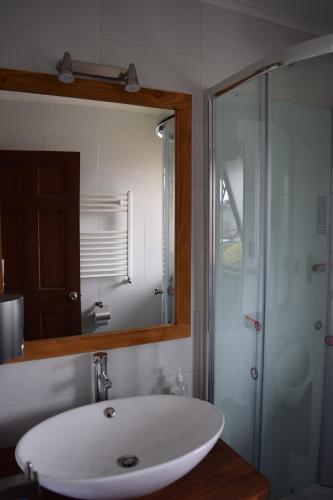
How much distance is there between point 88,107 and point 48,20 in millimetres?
310

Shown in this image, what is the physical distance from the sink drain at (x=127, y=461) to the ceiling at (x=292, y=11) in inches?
69.4

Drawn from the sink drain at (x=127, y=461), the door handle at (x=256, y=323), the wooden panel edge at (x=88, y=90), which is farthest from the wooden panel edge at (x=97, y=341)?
the wooden panel edge at (x=88, y=90)

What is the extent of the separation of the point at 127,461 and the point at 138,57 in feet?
4.73

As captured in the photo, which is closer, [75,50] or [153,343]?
[75,50]

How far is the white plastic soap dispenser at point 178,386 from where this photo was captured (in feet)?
4.99

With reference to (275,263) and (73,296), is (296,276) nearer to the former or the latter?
(275,263)

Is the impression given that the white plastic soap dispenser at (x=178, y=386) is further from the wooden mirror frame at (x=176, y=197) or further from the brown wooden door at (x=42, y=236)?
the brown wooden door at (x=42, y=236)

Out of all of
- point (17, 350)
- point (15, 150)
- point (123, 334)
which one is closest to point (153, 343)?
point (123, 334)

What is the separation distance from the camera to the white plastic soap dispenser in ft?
4.99

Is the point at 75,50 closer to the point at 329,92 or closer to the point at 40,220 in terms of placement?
the point at 40,220

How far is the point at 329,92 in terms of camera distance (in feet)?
4.13

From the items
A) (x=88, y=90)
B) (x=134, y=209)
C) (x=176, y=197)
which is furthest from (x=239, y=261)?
(x=88, y=90)

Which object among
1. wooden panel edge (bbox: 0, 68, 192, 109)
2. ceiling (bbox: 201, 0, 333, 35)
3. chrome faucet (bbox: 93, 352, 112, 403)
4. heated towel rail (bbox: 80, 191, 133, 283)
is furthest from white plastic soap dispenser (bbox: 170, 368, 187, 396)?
ceiling (bbox: 201, 0, 333, 35)

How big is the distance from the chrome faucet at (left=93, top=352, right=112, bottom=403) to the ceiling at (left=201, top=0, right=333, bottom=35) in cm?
151
